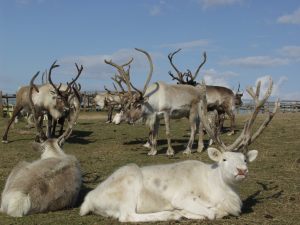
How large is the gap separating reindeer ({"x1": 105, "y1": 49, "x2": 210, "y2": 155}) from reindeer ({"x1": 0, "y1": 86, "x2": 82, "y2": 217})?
20.4ft

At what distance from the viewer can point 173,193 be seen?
604cm

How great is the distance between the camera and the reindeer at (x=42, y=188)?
5.97 meters

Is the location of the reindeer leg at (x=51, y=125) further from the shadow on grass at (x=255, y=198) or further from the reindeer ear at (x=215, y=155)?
the reindeer ear at (x=215, y=155)

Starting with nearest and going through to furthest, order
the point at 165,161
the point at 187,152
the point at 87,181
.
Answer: the point at 87,181, the point at 165,161, the point at 187,152

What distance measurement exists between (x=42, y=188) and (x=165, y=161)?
5.76 m

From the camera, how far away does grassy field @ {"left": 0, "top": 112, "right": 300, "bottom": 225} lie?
6.09 m

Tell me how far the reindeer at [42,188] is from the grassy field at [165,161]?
4.8 inches

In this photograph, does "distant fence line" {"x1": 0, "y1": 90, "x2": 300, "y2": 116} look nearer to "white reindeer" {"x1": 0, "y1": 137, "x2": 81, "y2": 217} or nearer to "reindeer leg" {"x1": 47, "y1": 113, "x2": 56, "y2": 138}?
"reindeer leg" {"x1": 47, "y1": 113, "x2": 56, "y2": 138}

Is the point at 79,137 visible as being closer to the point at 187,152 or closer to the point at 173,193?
the point at 187,152

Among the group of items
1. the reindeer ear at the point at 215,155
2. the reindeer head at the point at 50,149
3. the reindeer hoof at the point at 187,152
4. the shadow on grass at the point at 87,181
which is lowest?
the shadow on grass at the point at 87,181

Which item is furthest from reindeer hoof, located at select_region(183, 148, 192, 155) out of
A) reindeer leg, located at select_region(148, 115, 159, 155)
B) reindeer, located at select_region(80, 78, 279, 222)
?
reindeer, located at select_region(80, 78, 279, 222)

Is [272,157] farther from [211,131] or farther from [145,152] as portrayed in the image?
[211,131]

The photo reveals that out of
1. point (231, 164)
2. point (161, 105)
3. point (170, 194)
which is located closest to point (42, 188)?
point (170, 194)

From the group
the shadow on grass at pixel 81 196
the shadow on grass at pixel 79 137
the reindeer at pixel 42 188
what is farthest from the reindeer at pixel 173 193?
the shadow on grass at pixel 79 137
